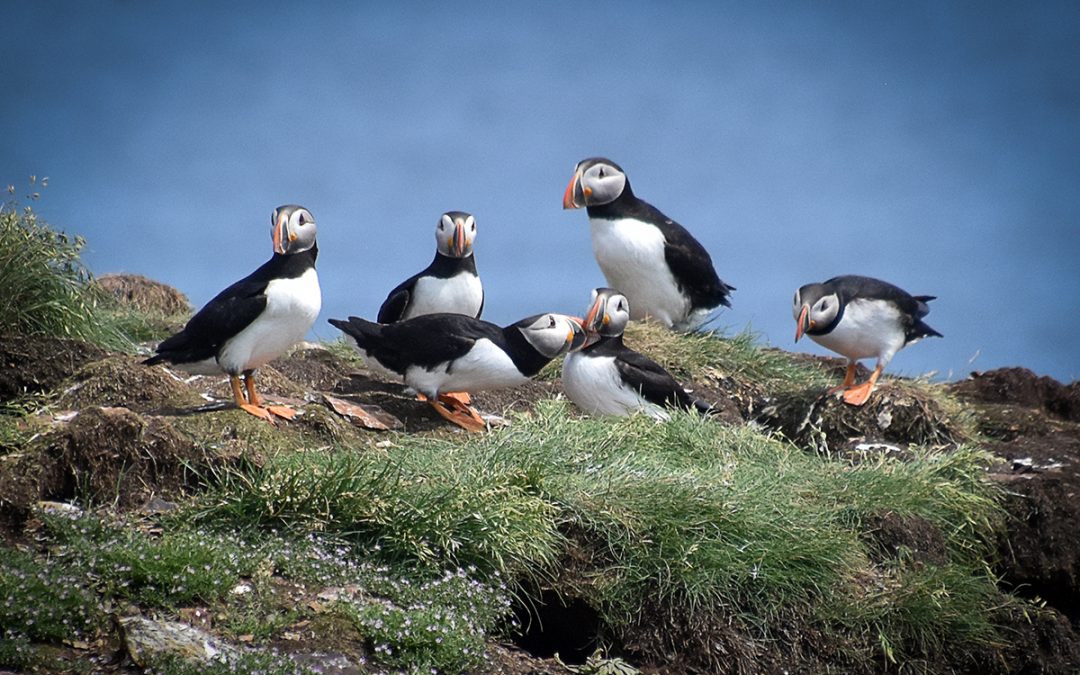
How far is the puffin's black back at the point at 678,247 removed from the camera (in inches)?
452

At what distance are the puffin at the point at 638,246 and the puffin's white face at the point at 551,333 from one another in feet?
7.04

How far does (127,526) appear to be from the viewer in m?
6.20

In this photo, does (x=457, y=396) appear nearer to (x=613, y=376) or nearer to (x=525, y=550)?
(x=613, y=376)

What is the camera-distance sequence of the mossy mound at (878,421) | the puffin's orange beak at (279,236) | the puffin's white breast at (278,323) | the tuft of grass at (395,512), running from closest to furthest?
the tuft of grass at (395,512) → the puffin's white breast at (278,323) → the puffin's orange beak at (279,236) → the mossy mound at (878,421)

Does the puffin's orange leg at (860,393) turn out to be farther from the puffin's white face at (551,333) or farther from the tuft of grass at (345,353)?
the tuft of grass at (345,353)

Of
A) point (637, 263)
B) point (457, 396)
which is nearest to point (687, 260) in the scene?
point (637, 263)

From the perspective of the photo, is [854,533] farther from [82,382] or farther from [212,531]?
[82,382]

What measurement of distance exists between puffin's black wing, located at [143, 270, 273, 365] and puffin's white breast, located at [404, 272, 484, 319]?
Answer: 2287 mm

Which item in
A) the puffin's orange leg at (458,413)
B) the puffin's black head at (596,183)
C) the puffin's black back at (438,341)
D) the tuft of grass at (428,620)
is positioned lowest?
the tuft of grass at (428,620)

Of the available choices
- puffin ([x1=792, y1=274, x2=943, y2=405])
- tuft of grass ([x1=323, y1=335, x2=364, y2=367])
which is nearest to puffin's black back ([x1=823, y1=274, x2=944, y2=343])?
puffin ([x1=792, y1=274, x2=943, y2=405])

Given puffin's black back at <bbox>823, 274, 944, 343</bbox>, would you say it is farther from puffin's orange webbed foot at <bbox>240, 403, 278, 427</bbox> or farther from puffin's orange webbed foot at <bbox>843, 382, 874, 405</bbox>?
puffin's orange webbed foot at <bbox>240, 403, 278, 427</bbox>

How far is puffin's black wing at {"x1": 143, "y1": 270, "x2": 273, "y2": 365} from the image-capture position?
792cm

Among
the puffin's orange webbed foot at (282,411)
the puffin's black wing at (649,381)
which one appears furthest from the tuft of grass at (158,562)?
the puffin's black wing at (649,381)

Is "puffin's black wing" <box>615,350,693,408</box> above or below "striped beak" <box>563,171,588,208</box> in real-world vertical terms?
below
